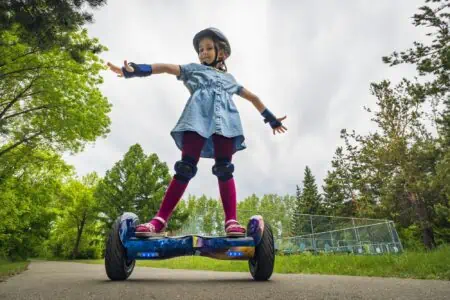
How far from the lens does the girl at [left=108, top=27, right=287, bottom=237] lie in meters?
3.16

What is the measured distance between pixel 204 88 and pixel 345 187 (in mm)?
43600

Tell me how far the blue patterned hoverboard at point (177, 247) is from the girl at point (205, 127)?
4.8 inches

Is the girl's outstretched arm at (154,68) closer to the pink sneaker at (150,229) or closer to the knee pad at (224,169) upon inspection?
the knee pad at (224,169)

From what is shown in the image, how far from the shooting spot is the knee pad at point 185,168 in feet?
10.5

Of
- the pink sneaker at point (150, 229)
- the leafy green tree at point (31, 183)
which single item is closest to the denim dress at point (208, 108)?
the pink sneaker at point (150, 229)

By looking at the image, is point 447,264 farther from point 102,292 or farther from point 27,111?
point 27,111

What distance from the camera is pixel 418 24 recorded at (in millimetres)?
11445

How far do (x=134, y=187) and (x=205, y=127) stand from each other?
3330 cm

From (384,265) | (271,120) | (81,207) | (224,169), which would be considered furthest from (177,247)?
(81,207)

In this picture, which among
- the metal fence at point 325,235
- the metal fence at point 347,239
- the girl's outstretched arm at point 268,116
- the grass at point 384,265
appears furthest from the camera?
the metal fence at point 347,239

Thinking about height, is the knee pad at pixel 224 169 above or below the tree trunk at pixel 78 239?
below

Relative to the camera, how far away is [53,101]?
14781mm

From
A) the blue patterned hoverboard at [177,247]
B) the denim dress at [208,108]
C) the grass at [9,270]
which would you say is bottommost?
the blue patterned hoverboard at [177,247]

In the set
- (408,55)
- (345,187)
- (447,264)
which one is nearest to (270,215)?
(408,55)
